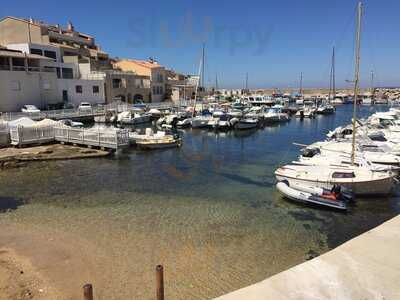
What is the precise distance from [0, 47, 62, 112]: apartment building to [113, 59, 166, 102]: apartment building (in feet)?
82.9

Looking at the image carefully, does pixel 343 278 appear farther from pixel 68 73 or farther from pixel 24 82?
pixel 68 73

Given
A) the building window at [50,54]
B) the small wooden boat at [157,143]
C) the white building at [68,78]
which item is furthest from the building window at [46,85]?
the small wooden boat at [157,143]

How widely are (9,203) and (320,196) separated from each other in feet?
47.7

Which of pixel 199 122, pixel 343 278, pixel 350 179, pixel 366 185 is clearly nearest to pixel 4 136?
pixel 199 122

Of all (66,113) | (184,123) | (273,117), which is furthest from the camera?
(273,117)

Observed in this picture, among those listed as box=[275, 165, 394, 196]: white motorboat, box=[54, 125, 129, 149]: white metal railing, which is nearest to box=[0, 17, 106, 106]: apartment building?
box=[54, 125, 129, 149]: white metal railing

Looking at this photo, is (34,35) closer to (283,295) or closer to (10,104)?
(10,104)

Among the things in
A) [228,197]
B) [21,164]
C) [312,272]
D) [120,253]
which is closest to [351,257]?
[312,272]

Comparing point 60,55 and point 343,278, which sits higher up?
point 60,55

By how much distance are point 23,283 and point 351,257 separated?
821 cm

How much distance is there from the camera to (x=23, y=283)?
354 inches

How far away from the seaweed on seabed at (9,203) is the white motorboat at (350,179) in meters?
13.4

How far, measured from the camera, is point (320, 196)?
1603 cm

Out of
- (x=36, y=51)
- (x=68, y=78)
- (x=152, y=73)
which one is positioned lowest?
(x=68, y=78)
